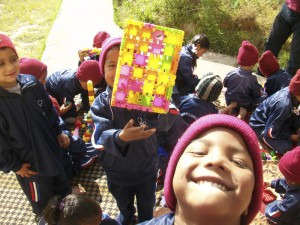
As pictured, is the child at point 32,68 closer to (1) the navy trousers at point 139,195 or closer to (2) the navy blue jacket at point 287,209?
(1) the navy trousers at point 139,195

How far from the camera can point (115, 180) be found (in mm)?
2076

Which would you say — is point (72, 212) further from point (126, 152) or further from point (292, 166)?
point (292, 166)

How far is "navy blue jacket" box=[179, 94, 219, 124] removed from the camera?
305 cm

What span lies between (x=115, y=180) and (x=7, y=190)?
140 cm

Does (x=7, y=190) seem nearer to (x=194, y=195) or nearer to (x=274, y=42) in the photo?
(x=194, y=195)

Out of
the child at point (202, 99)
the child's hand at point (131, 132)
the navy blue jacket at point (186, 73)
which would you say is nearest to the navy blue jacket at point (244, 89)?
the navy blue jacket at point (186, 73)

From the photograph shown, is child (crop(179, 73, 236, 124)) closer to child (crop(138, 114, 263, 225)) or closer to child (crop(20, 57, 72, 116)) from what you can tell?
child (crop(20, 57, 72, 116))

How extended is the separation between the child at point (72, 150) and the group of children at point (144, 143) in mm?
24

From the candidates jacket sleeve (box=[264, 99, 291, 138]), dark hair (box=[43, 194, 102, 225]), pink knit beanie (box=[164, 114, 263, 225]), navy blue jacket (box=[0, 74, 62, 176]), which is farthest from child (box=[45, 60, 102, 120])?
pink knit beanie (box=[164, 114, 263, 225])

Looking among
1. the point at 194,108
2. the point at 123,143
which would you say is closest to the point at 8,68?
the point at 123,143

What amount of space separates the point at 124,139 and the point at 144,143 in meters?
0.30

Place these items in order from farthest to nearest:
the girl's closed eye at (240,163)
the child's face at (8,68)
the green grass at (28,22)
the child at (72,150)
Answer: the green grass at (28,22), the child at (72,150), the child's face at (8,68), the girl's closed eye at (240,163)

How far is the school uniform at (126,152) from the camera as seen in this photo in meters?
1.78

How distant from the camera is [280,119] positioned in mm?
3074
